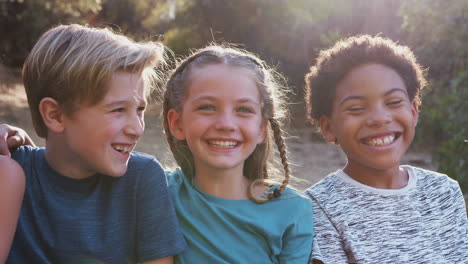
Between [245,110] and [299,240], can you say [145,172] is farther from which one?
[299,240]

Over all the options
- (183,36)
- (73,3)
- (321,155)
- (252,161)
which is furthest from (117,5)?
(252,161)

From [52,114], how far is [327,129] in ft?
3.94

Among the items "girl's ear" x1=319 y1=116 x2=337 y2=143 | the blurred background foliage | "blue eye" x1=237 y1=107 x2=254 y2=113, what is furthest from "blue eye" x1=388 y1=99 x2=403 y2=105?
the blurred background foliage

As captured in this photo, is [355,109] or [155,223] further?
[355,109]

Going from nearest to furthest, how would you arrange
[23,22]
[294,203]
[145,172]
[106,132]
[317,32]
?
1. [106,132]
2. [145,172]
3. [294,203]
4. [317,32]
5. [23,22]

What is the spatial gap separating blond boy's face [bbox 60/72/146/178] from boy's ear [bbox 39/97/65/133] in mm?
26

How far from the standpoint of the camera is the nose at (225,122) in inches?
86.6

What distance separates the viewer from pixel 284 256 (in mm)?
2217

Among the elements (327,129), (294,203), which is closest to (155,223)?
(294,203)

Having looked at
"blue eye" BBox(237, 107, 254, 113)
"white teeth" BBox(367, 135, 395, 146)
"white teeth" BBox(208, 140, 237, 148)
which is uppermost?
"blue eye" BBox(237, 107, 254, 113)

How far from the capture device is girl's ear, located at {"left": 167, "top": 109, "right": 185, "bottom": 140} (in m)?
2.38

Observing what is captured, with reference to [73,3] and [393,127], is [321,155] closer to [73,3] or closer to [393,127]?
[73,3]

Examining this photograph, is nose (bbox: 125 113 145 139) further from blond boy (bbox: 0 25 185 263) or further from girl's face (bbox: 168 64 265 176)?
girl's face (bbox: 168 64 265 176)

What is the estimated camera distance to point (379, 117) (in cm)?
240
